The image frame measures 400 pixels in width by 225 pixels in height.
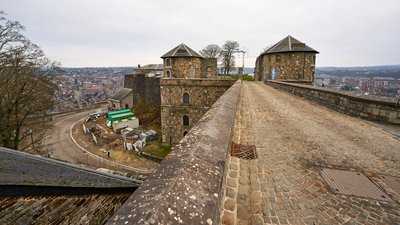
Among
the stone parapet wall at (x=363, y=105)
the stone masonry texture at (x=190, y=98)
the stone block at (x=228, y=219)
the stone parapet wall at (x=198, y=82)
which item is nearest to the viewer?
the stone block at (x=228, y=219)

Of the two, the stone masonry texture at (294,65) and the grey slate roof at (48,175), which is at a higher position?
the stone masonry texture at (294,65)

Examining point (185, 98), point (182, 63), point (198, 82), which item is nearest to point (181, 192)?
point (198, 82)

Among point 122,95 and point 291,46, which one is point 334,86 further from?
point 122,95

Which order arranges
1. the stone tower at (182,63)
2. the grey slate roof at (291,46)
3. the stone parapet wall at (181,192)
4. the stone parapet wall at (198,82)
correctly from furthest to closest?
1. the stone tower at (182,63)
2. the grey slate roof at (291,46)
3. the stone parapet wall at (198,82)
4. the stone parapet wall at (181,192)

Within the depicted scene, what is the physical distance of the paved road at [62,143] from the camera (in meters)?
23.1

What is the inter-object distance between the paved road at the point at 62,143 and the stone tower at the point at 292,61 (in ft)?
91.8

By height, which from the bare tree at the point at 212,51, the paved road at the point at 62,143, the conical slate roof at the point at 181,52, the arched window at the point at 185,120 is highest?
→ the bare tree at the point at 212,51

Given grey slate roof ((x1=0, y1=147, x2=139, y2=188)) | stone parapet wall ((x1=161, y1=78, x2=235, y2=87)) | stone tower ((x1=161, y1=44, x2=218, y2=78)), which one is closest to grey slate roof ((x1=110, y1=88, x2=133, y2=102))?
stone tower ((x1=161, y1=44, x2=218, y2=78))

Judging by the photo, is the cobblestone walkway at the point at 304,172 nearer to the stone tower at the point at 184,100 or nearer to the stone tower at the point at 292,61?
the stone tower at the point at 184,100

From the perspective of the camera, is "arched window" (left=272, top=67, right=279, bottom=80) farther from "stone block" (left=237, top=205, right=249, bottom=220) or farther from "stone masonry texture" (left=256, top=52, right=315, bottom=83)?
"stone block" (left=237, top=205, right=249, bottom=220)

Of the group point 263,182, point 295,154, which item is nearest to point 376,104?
point 295,154

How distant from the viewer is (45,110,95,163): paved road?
23.1 m

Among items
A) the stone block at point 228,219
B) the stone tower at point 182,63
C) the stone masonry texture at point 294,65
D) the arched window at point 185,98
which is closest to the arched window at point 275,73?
the stone masonry texture at point 294,65

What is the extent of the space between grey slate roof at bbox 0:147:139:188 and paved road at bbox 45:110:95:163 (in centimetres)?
1927
